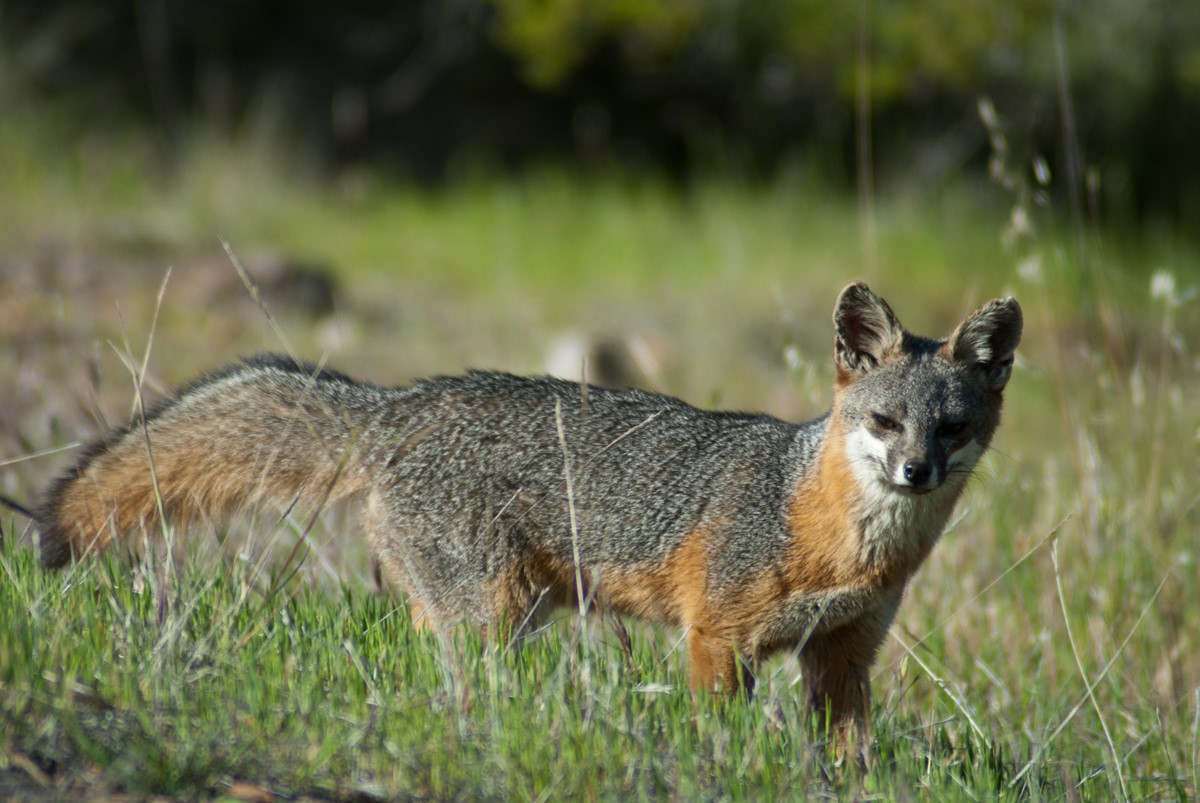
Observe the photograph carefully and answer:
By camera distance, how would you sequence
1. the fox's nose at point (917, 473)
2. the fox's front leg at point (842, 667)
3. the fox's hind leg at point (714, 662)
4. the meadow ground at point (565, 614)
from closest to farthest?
the meadow ground at point (565, 614) → the fox's nose at point (917, 473) → the fox's hind leg at point (714, 662) → the fox's front leg at point (842, 667)

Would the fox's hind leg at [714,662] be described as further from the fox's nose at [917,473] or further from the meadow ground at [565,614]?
the fox's nose at [917,473]

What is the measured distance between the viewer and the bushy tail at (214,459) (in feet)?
12.5

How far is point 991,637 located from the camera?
195 inches

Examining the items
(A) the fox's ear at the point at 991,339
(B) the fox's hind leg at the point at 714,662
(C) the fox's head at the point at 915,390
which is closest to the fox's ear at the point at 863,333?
(C) the fox's head at the point at 915,390

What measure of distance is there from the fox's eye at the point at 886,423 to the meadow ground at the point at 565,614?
522mm

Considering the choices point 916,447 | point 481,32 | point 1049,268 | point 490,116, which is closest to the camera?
point 916,447

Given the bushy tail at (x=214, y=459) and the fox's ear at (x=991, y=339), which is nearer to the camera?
the bushy tail at (x=214, y=459)

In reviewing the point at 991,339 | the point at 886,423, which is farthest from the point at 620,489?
the point at 991,339

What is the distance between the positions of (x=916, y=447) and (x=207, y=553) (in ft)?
7.50

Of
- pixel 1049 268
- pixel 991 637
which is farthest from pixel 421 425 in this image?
pixel 1049 268

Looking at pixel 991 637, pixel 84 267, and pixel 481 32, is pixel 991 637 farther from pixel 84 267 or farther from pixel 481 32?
pixel 481 32

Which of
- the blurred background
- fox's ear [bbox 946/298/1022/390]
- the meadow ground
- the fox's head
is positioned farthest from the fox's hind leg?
fox's ear [bbox 946/298/1022/390]

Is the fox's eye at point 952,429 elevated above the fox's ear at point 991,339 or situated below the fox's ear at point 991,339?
below

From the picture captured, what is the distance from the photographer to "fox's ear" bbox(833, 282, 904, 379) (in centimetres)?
404
